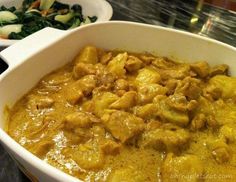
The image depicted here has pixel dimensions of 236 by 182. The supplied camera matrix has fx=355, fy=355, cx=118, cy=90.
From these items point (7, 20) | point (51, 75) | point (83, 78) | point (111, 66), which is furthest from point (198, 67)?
point (7, 20)

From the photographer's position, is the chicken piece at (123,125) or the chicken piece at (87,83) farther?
the chicken piece at (87,83)

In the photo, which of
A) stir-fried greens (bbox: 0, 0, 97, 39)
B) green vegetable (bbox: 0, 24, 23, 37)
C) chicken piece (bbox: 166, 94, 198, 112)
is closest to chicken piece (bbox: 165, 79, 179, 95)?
chicken piece (bbox: 166, 94, 198, 112)

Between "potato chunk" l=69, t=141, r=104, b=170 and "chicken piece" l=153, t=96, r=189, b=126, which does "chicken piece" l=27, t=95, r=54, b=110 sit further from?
"chicken piece" l=153, t=96, r=189, b=126

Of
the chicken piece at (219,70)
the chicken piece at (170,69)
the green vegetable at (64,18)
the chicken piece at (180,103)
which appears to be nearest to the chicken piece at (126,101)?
the chicken piece at (180,103)

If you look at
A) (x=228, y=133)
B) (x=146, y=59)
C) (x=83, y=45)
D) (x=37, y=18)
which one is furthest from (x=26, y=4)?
(x=228, y=133)

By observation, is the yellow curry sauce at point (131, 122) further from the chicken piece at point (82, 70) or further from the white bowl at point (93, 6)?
the white bowl at point (93, 6)

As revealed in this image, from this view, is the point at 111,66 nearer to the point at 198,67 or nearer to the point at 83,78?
the point at 83,78

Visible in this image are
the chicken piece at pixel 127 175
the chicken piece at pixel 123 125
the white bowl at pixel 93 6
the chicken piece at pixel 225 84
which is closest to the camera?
the chicken piece at pixel 127 175
